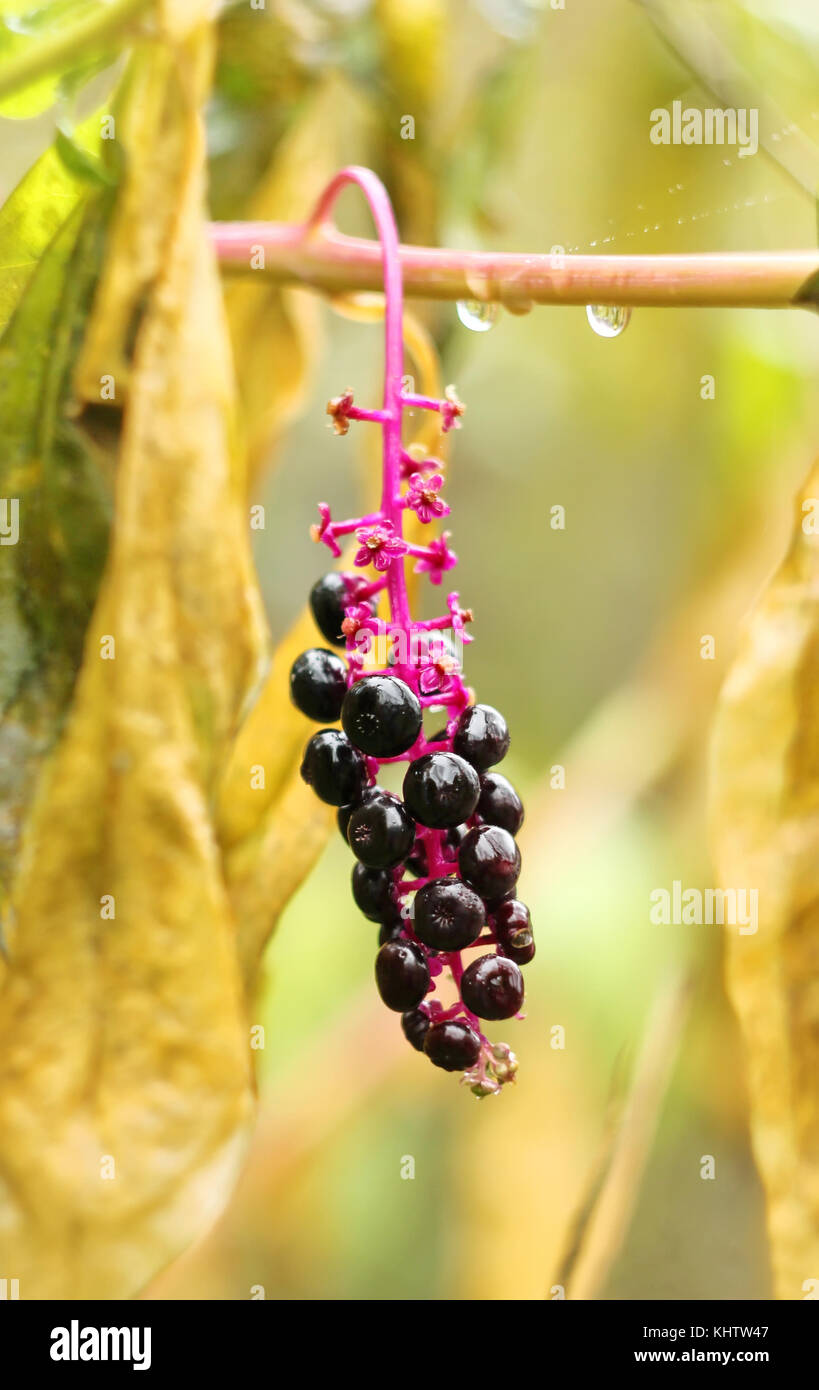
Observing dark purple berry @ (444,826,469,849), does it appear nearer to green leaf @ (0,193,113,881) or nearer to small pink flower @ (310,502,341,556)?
small pink flower @ (310,502,341,556)

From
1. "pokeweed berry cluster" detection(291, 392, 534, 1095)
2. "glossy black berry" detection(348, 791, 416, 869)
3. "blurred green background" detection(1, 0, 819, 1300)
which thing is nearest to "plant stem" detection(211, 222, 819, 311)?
"pokeweed berry cluster" detection(291, 392, 534, 1095)

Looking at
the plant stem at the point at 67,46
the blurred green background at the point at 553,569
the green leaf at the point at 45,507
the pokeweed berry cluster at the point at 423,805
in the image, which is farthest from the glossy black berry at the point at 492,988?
the plant stem at the point at 67,46

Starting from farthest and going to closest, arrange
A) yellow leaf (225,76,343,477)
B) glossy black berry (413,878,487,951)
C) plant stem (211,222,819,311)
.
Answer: yellow leaf (225,76,343,477), plant stem (211,222,819,311), glossy black berry (413,878,487,951)

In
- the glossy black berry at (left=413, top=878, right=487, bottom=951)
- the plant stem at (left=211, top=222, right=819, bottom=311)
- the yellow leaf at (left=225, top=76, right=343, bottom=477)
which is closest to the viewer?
the glossy black berry at (left=413, top=878, right=487, bottom=951)

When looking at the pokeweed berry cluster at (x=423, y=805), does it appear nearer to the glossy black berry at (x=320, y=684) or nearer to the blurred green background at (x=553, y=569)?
the glossy black berry at (x=320, y=684)

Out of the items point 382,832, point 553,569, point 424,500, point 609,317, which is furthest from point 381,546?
point 553,569

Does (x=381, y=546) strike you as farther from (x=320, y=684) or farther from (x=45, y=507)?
(x=45, y=507)
